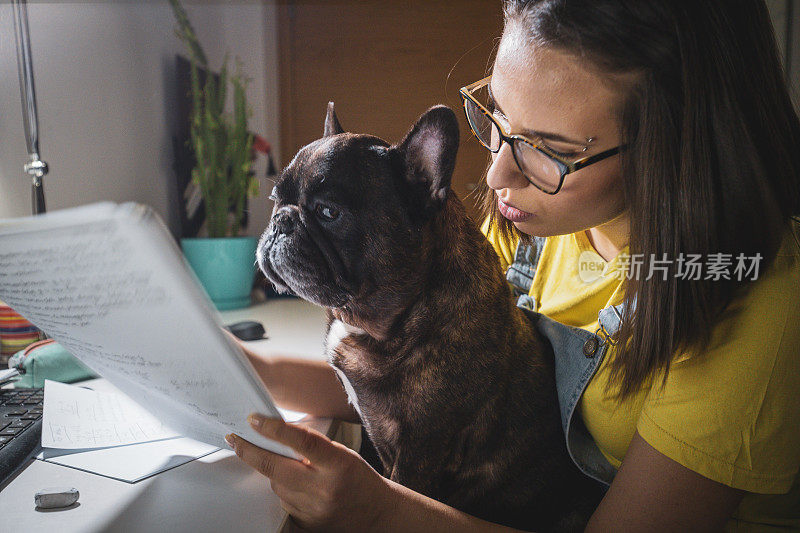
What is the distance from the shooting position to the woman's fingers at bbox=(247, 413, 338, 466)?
513mm

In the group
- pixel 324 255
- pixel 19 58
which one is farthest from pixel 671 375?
pixel 19 58

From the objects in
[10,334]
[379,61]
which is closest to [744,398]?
[10,334]

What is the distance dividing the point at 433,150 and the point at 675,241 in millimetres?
273

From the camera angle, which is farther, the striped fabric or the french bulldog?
the striped fabric

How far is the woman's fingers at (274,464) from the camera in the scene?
54cm

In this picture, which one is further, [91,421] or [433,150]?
[91,421]

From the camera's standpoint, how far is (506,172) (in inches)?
25.4

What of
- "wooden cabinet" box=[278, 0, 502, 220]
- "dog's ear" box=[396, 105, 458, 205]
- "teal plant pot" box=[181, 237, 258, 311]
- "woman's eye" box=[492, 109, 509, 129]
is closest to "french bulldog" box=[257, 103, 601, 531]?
"dog's ear" box=[396, 105, 458, 205]

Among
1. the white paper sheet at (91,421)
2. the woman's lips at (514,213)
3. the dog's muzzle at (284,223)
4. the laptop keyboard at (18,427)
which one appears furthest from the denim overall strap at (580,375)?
the laptop keyboard at (18,427)

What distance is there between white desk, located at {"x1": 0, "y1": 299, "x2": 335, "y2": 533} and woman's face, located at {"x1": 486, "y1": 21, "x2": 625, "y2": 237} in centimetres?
44

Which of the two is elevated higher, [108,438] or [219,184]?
[219,184]

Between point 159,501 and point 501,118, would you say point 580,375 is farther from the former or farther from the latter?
point 159,501

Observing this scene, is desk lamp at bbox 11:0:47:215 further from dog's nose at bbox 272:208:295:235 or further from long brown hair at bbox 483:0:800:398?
long brown hair at bbox 483:0:800:398

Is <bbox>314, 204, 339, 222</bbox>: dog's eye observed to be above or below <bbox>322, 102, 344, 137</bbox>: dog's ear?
below
